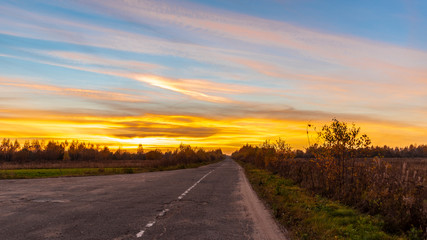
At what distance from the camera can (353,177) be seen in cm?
1355

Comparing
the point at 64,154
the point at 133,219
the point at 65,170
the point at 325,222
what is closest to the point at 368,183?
the point at 325,222

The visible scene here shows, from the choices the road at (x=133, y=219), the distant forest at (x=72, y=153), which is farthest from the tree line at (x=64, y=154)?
the road at (x=133, y=219)

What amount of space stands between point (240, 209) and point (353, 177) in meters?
5.56

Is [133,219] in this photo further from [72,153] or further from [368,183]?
[72,153]

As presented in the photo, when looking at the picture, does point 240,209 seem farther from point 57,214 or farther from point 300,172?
point 300,172

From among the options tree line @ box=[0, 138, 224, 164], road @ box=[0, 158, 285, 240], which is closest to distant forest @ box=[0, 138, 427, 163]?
tree line @ box=[0, 138, 224, 164]

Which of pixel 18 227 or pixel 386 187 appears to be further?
pixel 386 187

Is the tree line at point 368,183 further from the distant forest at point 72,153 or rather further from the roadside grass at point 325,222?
the distant forest at point 72,153

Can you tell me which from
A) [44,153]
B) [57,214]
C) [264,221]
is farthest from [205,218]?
[44,153]

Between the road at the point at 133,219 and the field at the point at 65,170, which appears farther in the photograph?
the field at the point at 65,170

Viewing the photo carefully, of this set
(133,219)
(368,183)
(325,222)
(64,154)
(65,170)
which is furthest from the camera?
(64,154)

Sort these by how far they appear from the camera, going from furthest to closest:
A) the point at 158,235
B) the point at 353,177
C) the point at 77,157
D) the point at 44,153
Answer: the point at 77,157 < the point at 44,153 < the point at 353,177 < the point at 158,235

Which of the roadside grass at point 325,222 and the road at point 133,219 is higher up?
the road at point 133,219

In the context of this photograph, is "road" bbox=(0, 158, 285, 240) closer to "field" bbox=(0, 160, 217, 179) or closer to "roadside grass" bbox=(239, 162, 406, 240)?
"roadside grass" bbox=(239, 162, 406, 240)
